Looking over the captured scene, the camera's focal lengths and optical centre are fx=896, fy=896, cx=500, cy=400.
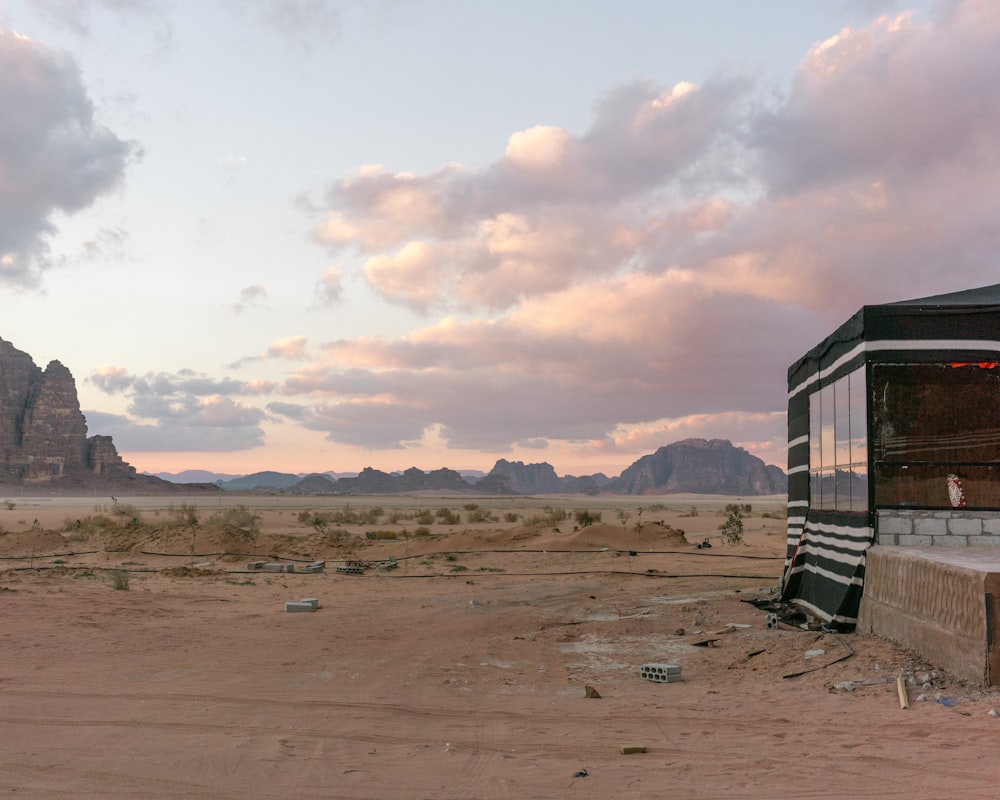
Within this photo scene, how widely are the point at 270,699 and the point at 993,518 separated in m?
9.08

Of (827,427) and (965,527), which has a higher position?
(827,427)

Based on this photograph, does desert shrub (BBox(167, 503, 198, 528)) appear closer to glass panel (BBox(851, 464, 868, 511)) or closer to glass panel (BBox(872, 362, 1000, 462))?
glass panel (BBox(851, 464, 868, 511))

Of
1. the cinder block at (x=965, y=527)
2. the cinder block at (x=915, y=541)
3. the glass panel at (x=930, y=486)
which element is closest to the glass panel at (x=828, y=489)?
the glass panel at (x=930, y=486)

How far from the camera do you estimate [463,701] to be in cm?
935

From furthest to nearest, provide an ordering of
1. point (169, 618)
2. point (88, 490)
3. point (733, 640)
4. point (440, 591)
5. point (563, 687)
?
point (88, 490)
point (440, 591)
point (169, 618)
point (733, 640)
point (563, 687)

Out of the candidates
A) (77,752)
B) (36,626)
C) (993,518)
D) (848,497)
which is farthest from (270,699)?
(993,518)

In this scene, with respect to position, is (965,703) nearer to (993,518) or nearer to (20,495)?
(993,518)

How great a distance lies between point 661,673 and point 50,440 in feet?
589

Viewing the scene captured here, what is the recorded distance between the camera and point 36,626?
13.4 metres

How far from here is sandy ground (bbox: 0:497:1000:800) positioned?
655 centimetres

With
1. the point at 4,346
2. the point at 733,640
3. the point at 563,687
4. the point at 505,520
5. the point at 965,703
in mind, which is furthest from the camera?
the point at 4,346

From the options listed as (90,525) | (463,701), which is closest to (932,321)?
(463,701)

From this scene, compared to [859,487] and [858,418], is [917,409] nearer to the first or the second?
[858,418]

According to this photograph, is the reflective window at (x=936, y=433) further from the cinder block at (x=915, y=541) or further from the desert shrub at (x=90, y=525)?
the desert shrub at (x=90, y=525)
